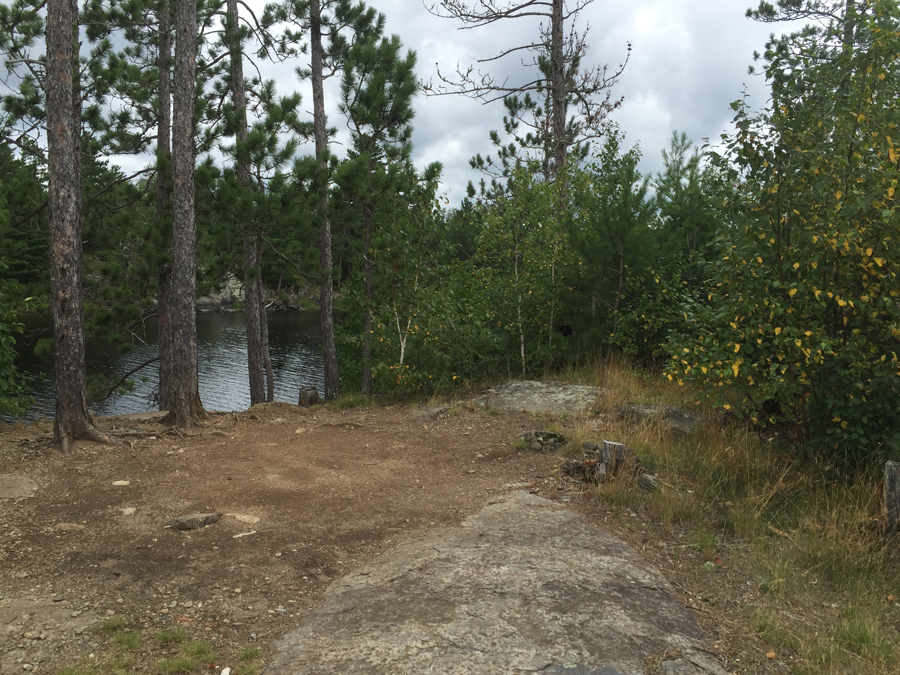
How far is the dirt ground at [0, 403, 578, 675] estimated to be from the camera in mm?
3707

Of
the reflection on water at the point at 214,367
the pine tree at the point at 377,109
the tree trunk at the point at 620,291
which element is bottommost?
the reflection on water at the point at 214,367

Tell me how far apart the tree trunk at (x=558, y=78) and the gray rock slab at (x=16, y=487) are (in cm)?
1166

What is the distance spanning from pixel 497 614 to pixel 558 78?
43.3ft

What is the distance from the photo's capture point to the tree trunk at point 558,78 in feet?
46.6

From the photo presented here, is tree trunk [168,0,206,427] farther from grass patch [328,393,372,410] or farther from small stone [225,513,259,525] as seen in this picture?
small stone [225,513,259,525]

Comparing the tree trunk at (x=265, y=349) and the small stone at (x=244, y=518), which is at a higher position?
the tree trunk at (x=265, y=349)

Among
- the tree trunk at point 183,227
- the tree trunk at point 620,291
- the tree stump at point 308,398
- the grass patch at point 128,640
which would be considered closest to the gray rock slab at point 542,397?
the tree trunk at point 620,291

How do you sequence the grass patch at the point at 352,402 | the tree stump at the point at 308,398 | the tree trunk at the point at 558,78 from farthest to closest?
A: the tree trunk at the point at 558,78, the tree stump at the point at 308,398, the grass patch at the point at 352,402

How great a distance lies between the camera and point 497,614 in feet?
12.4

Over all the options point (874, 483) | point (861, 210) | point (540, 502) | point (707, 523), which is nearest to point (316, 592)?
point (540, 502)

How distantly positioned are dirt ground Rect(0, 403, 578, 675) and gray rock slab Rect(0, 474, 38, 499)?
0.10 metres

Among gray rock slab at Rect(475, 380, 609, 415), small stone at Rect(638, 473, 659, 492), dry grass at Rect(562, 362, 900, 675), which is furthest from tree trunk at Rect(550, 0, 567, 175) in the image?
small stone at Rect(638, 473, 659, 492)

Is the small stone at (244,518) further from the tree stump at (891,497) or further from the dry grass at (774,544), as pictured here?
the tree stump at (891,497)

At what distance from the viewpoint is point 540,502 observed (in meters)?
5.86
